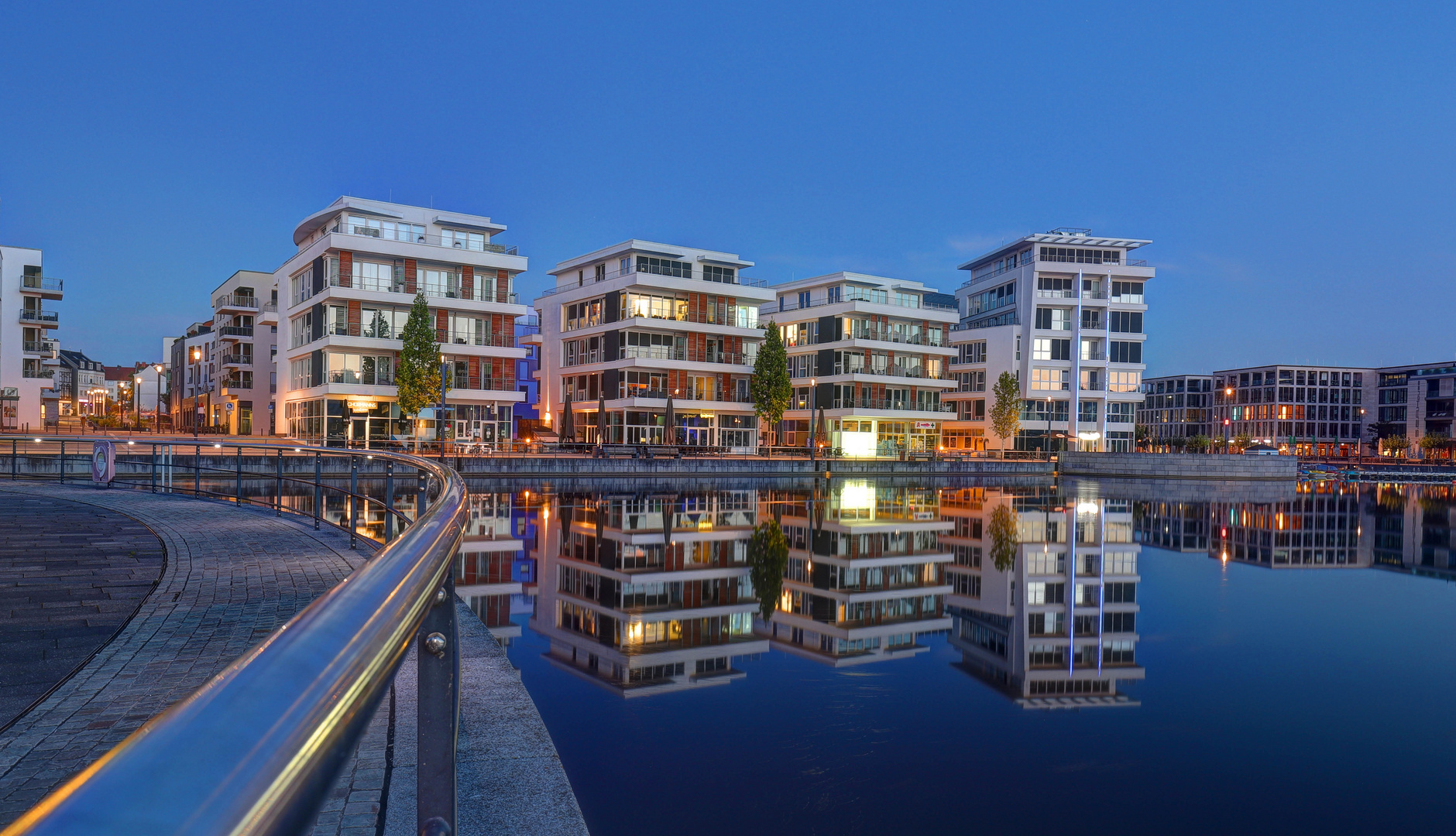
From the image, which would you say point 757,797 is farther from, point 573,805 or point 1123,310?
point 1123,310

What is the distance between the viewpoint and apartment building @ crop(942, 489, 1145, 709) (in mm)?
9492

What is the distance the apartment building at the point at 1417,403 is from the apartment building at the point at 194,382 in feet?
455

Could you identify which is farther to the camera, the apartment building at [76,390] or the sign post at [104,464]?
the apartment building at [76,390]

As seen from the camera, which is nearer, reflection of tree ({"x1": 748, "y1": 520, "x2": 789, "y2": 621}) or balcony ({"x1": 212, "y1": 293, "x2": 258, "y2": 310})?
reflection of tree ({"x1": 748, "y1": 520, "x2": 789, "y2": 621})

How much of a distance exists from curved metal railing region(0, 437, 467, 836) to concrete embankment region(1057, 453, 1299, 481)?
67024mm

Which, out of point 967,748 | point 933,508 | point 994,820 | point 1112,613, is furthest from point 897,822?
point 933,508

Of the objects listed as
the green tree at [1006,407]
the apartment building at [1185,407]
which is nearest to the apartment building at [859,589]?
the green tree at [1006,407]

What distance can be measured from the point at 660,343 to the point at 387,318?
18.6 m

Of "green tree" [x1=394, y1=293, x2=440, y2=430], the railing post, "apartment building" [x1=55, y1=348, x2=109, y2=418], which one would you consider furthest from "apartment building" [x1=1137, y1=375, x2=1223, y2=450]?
the railing post

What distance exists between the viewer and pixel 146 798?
621mm

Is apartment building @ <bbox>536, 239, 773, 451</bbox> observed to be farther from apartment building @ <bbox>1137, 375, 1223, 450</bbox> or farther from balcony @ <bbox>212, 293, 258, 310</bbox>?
apartment building @ <bbox>1137, 375, 1223, 450</bbox>

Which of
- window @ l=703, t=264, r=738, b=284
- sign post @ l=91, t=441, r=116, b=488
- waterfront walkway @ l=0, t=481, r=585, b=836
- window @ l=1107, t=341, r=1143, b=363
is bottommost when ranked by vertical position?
waterfront walkway @ l=0, t=481, r=585, b=836

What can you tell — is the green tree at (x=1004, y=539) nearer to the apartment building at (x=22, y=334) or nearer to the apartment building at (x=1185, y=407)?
the apartment building at (x=22, y=334)

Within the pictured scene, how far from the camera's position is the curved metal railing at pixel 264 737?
0.61 metres
